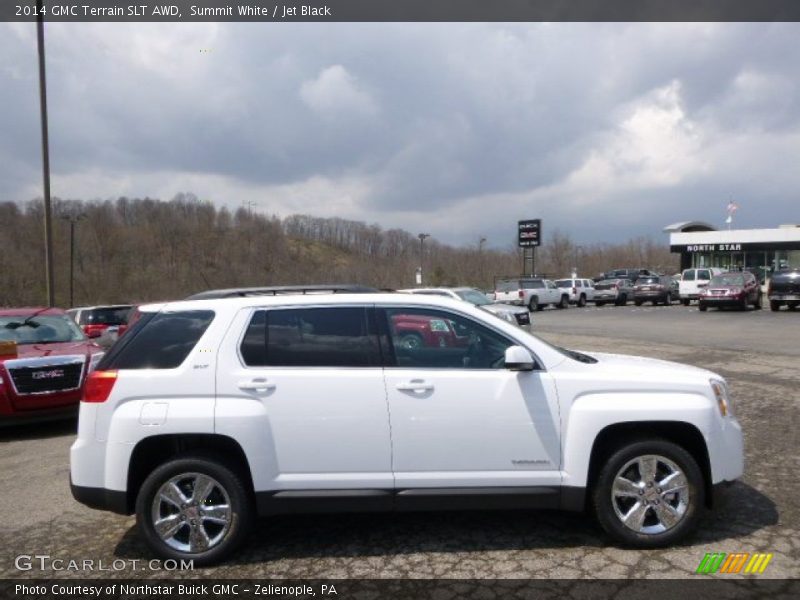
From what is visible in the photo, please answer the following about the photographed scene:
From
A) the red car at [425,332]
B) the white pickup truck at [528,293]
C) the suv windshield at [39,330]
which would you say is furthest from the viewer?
the white pickup truck at [528,293]

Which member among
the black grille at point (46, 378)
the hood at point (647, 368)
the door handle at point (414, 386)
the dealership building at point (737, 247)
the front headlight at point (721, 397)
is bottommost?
the black grille at point (46, 378)

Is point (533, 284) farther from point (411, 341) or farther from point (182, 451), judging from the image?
point (182, 451)

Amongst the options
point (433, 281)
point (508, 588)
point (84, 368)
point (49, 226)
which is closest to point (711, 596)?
point (508, 588)

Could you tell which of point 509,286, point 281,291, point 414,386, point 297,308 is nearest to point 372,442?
point 414,386

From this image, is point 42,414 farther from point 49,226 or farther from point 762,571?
point 49,226

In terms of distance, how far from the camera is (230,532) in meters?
3.96

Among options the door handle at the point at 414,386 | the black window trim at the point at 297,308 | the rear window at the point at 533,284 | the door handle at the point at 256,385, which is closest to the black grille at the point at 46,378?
the black window trim at the point at 297,308

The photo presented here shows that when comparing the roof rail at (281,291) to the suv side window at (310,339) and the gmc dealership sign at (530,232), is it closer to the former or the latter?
the suv side window at (310,339)

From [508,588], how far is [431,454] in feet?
2.99

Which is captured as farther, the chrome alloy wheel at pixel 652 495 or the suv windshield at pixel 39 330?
the suv windshield at pixel 39 330

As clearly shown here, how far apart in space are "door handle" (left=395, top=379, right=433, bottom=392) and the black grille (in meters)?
5.87

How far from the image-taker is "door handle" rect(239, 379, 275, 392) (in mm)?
3990

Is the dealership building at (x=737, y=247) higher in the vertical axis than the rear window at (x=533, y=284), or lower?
higher

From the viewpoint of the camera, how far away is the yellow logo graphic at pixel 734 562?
3697 millimetres
